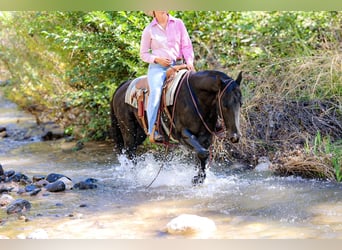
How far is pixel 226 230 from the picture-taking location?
3494 millimetres

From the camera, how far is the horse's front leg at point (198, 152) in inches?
175

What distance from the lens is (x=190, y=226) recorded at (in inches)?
133

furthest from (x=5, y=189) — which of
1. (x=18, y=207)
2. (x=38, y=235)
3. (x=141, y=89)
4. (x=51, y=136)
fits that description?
(x=51, y=136)

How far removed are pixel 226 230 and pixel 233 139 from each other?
0.86 meters

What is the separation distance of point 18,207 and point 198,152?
1.39 m

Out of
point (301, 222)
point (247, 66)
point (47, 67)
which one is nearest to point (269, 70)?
point (247, 66)

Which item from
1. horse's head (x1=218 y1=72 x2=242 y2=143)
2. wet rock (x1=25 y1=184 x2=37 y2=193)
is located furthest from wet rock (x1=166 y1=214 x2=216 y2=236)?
wet rock (x1=25 y1=184 x2=37 y2=193)

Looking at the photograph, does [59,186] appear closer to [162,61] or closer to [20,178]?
[20,178]

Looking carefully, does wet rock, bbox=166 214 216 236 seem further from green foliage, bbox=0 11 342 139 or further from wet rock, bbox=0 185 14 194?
green foliage, bbox=0 11 342 139

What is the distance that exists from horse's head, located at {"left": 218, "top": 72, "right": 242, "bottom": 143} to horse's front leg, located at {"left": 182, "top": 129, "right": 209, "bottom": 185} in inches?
11.5

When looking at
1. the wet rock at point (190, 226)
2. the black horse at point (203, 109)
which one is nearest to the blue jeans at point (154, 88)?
the black horse at point (203, 109)

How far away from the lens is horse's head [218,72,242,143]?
13.7 feet
